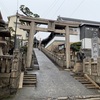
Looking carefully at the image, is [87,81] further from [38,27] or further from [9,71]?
[38,27]

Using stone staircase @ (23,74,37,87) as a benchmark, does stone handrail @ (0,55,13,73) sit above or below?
above

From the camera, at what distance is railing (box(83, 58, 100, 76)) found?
12.3m

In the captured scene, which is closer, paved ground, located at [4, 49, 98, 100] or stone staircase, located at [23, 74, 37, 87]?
paved ground, located at [4, 49, 98, 100]

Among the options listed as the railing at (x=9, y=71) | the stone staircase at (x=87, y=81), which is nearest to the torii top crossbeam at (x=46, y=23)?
the stone staircase at (x=87, y=81)

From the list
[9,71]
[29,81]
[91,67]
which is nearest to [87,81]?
[91,67]

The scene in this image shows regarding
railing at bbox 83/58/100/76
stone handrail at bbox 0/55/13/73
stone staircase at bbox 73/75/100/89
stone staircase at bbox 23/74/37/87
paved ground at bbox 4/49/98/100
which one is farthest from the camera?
railing at bbox 83/58/100/76

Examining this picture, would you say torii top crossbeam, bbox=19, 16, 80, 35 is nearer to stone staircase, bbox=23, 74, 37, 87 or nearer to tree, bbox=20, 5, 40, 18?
stone staircase, bbox=23, 74, 37, 87

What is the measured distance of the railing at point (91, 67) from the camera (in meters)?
12.3

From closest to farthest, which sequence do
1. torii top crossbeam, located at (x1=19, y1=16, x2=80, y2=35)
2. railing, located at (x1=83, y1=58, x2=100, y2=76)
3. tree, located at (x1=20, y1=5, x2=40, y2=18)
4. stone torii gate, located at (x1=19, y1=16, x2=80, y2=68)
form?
railing, located at (x1=83, y1=58, x2=100, y2=76) < stone torii gate, located at (x1=19, y1=16, x2=80, y2=68) < torii top crossbeam, located at (x1=19, y1=16, x2=80, y2=35) < tree, located at (x1=20, y1=5, x2=40, y2=18)

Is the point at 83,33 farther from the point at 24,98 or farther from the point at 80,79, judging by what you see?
the point at 24,98

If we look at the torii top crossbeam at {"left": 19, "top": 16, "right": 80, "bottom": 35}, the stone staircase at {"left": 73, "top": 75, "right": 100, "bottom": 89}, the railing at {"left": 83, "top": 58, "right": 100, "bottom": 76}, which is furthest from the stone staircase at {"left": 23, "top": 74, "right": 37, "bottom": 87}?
the torii top crossbeam at {"left": 19, "top": 16, "right": 80, "bottom": 35}

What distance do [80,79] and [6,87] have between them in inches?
244

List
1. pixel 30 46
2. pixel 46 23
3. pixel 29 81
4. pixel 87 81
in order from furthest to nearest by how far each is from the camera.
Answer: pixel 46 23, pixel 30 46, pixel 87 81, pixel 29 81

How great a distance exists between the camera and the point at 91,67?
13.3 metres
